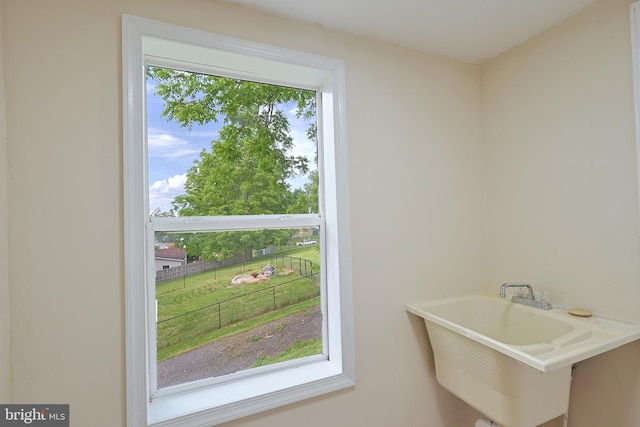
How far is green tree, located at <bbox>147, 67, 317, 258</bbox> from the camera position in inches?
57.7

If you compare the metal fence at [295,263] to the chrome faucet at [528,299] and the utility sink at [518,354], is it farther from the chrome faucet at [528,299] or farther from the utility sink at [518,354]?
the chrome faucet at [528,299]

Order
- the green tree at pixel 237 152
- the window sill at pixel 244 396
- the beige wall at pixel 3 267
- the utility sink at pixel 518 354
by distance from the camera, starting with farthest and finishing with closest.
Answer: the green tree at pixel 237 152
the window sill at pixel 244 396
the utility sink at pixel 518 354
the beige wall at pixel 3 267

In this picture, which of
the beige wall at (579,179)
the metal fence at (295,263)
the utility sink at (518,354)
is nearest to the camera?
the utility sink at (518,354)

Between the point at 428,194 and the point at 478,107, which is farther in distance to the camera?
the point at 478,107

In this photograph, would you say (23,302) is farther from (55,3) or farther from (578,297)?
(578,297)

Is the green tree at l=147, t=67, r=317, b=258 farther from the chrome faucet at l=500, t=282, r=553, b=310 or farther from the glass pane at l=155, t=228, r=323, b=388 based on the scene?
the chrome faucet at l=500, t=282, r=553, b=310

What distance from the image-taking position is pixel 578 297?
152 centimetres

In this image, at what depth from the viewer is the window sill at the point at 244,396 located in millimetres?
1237

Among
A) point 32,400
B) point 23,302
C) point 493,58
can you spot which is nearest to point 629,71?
point 493,58

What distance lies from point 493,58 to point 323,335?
1854mm

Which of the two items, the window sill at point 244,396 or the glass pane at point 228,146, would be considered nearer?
the window sill at point 244,396
